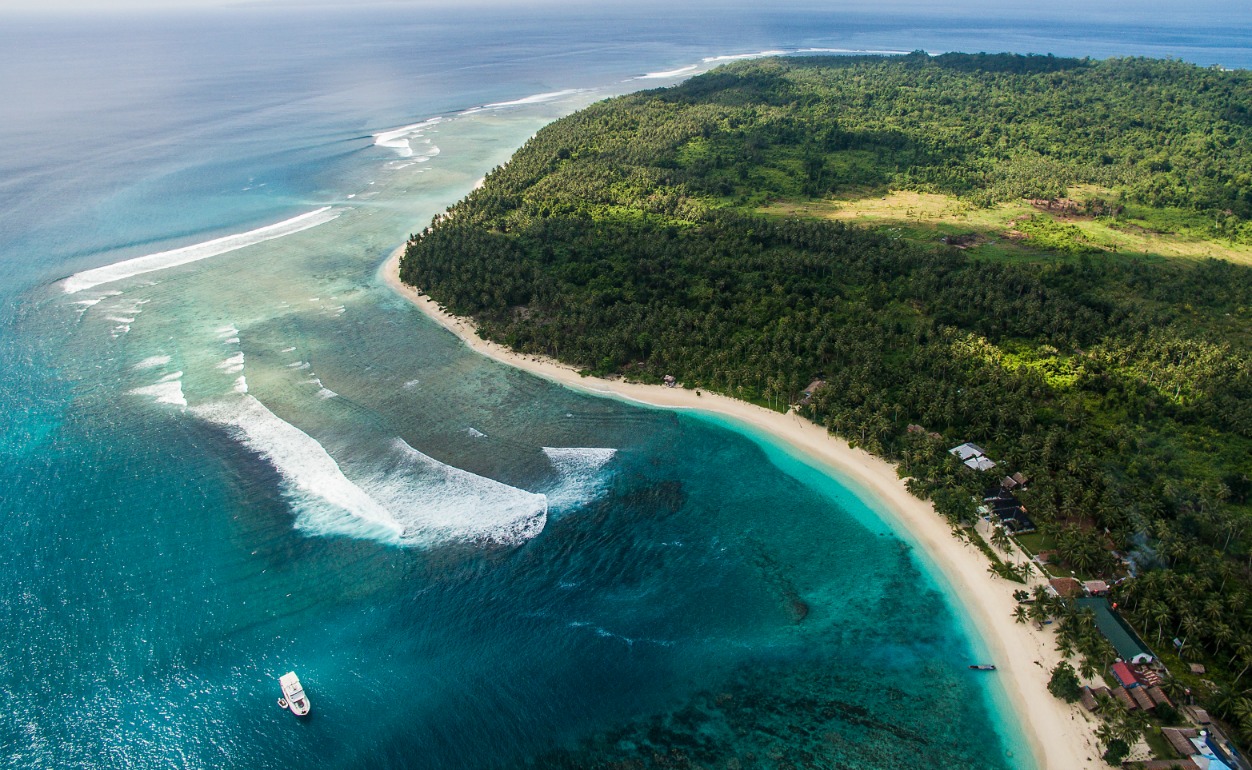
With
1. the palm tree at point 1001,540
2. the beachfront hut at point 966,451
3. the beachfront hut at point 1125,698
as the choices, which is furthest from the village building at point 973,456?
the beachfront hut at point 1125,698

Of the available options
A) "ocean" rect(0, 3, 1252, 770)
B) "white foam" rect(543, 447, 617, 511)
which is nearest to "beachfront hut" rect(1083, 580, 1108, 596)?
"ocean" rect(0, 3, 1252, 770)

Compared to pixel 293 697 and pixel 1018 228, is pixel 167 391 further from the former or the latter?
pixel 1018 228

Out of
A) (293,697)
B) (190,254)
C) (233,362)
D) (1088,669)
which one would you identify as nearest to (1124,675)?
(1088,669)

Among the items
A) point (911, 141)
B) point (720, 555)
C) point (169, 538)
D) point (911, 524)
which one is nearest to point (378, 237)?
point (169, 538)

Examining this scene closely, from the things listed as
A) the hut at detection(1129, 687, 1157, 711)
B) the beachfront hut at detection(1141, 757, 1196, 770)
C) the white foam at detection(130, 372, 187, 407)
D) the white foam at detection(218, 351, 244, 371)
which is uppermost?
the hut at detection(1129, 687, 1157, 711)

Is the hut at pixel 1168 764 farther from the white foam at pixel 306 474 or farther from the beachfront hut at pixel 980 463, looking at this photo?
the white foam at pixel 306 474

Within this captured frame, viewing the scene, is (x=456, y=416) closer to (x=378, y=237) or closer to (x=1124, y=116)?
(x=378, y=237)

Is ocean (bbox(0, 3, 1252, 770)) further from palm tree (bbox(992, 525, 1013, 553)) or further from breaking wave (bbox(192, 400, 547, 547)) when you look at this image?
palm tree (bbox(992, 525, 1013, 553))
